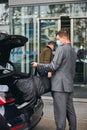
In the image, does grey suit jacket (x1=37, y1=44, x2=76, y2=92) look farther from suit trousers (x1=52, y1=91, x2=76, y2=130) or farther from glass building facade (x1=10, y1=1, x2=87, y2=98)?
glass building facade (x1=10, y1=1, x2=87, y2=98)

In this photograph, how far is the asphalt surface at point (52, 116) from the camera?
25.5 ft

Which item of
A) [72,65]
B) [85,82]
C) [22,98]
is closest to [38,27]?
[85,82]

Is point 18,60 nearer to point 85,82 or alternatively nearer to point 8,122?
point 85,82

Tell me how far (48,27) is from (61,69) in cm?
570

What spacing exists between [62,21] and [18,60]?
6.13 feet

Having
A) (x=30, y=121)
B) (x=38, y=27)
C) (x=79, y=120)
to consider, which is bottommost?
(x=79, y=120)

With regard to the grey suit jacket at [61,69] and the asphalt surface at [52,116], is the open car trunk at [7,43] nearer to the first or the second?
A: the grey suit jacket at [61,69]

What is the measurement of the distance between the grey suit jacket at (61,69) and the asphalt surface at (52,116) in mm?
1357

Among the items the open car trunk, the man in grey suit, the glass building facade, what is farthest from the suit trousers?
the glass building facade

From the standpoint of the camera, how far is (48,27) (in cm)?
1220

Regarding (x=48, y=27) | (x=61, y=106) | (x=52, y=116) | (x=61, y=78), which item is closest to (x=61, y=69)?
(x=61, y=78)

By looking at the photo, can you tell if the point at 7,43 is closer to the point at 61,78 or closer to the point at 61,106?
the point at 61,78

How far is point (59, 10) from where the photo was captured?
1183 centimetres

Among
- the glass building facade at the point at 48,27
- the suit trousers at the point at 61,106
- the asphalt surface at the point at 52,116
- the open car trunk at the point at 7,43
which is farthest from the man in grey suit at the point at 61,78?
the glass building facade at the point at 48,27
